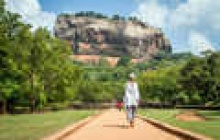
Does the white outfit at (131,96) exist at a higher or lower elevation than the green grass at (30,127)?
higher

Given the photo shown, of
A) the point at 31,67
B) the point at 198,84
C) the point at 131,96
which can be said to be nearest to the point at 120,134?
the point at 131,96

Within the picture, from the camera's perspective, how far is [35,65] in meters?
61.0

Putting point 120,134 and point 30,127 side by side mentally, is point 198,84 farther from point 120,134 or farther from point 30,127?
point 120,134

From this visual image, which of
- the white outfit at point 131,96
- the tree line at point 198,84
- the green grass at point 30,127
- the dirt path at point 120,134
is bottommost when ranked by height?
the dirt path at point 120,134

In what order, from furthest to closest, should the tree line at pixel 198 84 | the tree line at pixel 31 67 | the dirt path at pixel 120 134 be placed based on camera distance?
the tree line at pixel 198 84, the tree line at pixel 31 67, the dirt path at pixel 120 134

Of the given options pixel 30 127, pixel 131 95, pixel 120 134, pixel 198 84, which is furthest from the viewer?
pixel 198 84

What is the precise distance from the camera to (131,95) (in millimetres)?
21609

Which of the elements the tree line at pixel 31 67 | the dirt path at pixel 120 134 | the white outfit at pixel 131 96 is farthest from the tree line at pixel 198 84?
the dirt path at pixel 120 134

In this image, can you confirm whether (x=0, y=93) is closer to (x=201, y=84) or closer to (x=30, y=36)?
(x=30, y=36)

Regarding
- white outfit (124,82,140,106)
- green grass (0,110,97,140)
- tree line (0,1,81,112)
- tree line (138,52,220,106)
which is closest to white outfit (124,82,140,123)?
white outfit (124,82,140,106)

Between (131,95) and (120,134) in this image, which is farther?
(131,95)

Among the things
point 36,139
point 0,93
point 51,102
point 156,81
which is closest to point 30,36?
point 0,93

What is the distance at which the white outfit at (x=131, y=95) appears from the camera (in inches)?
850

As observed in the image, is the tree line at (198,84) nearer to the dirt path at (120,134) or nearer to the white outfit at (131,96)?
the white outfit at (131,96)
